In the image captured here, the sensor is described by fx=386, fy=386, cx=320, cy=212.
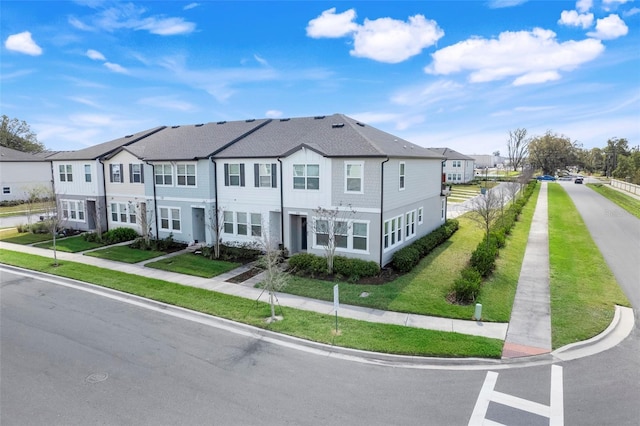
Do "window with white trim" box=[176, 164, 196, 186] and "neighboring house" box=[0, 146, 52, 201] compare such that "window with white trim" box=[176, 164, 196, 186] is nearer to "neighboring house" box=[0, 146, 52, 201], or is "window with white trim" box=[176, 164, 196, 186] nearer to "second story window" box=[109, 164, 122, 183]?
"second story window" box=[109, 164, 122, 183]

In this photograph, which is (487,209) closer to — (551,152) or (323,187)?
(323,187)

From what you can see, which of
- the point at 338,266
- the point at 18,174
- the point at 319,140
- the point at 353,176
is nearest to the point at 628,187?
the point at 319,140

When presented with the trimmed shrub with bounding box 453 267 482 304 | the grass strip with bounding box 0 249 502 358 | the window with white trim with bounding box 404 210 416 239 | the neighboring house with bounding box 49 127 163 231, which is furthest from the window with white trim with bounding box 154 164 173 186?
the trimmed shrub with bounding box 453 267 482 304

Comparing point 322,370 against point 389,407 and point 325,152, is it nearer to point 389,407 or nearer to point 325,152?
point 389,407

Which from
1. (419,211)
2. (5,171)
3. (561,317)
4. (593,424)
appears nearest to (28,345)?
(593,424)

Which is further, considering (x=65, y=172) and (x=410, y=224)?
(x=65, y=172)

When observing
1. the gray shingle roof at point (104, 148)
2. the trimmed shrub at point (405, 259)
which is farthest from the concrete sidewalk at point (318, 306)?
the gray shingle roof at point (104, 148)
